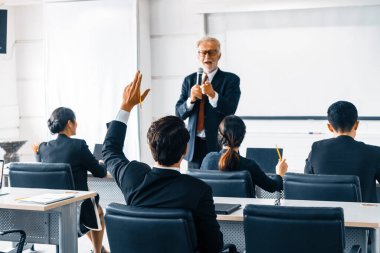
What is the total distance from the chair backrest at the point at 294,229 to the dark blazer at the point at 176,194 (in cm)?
25

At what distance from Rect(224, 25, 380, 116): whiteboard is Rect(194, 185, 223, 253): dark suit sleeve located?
4.97 metres

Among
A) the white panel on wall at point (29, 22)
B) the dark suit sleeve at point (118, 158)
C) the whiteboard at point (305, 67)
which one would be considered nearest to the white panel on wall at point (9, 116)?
the white panel on wall at point (29, 22)

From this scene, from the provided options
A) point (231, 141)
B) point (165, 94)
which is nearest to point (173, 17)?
point (165, 94)

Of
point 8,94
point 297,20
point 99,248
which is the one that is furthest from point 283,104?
point 8,94

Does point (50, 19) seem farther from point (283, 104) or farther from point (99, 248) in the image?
point (99, 248)

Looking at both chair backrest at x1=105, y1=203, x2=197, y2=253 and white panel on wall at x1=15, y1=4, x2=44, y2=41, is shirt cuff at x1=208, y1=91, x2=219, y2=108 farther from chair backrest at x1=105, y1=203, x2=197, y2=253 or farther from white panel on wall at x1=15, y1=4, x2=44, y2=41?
white panel on wall at x1=15, y1=4, x2=44, y2=41

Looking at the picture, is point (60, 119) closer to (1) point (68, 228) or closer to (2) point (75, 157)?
(2) point (75, 157)

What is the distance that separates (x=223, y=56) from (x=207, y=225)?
5.39 meters

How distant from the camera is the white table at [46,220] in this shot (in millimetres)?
4059

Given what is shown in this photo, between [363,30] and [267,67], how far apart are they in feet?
3.97

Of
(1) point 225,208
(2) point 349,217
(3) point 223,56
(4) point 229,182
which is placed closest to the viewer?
(2) point 349,217

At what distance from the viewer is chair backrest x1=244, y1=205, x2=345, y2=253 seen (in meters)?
2.60

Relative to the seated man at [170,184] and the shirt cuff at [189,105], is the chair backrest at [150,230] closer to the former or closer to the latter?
the seated man at [170,184]

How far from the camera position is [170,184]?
251 centimetres
